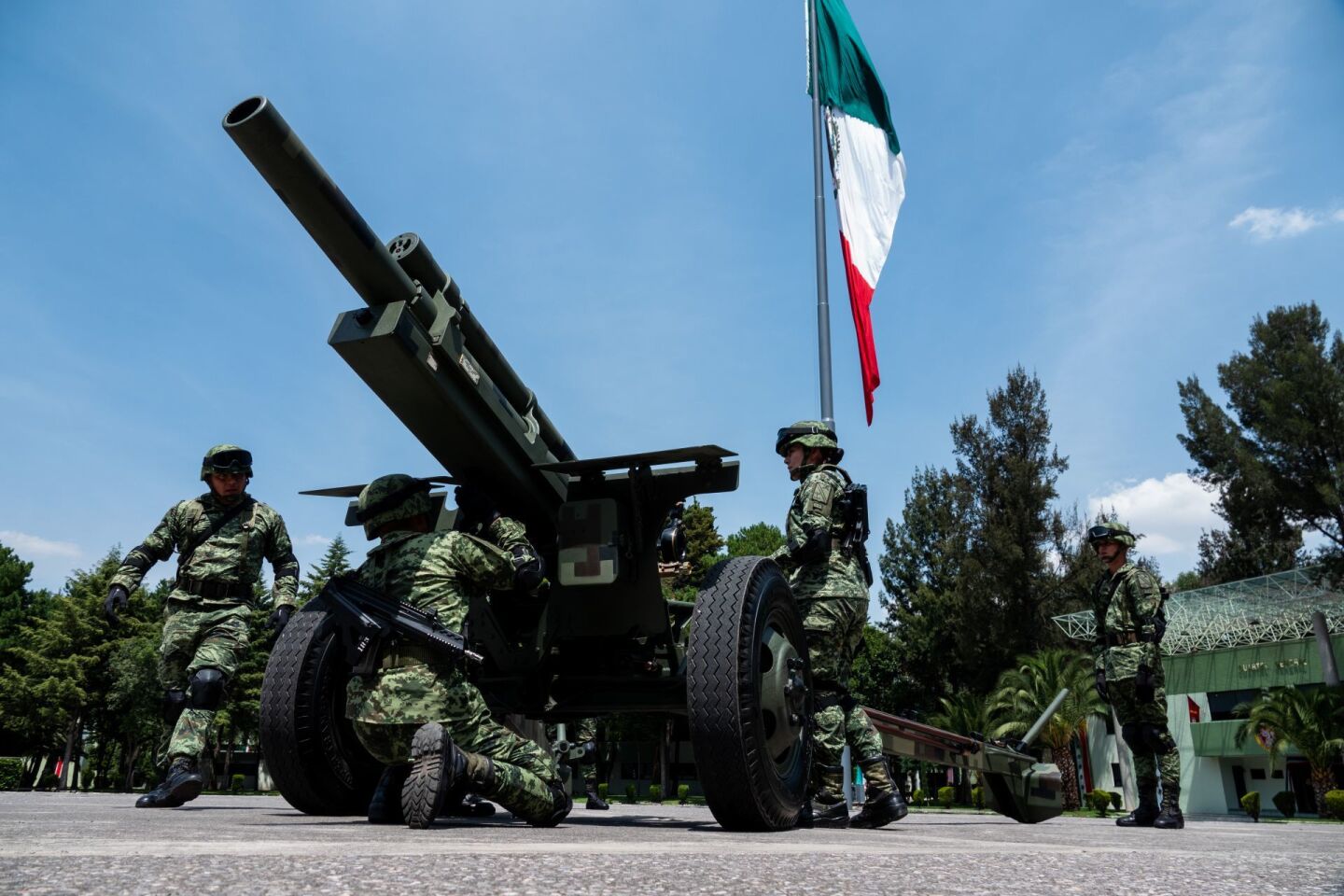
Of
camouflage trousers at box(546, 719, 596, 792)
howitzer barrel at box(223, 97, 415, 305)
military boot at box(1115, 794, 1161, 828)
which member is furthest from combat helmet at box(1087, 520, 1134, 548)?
howitzer barrel at box(223, 97, 415, 305)

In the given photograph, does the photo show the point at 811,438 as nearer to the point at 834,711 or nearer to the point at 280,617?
the point at 834,711

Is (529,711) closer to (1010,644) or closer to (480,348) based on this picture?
(480,348)

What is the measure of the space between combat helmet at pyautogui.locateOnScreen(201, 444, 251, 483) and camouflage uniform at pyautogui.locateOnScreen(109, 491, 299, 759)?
18 centimetres

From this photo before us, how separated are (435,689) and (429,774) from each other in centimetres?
51

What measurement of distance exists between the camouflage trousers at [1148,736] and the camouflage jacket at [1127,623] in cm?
10

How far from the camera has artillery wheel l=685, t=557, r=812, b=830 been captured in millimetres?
3744

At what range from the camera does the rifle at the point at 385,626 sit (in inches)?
153

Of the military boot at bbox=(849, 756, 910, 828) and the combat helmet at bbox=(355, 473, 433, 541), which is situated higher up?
the combat helmet at bbox=(355, 473, 433, 541)

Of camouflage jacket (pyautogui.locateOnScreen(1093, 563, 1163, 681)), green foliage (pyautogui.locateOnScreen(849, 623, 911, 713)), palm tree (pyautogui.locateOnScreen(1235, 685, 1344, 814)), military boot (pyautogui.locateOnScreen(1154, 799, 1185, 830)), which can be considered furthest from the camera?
green foliage (pyautogui.locateOnScreen(849, 623, 911, 713))

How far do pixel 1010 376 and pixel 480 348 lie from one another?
37255mm

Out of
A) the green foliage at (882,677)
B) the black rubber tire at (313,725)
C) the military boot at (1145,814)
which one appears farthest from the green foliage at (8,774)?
the green foliage at (882,677)

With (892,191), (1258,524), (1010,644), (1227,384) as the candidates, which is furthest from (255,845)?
(1227,384)

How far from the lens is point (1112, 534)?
6883mm

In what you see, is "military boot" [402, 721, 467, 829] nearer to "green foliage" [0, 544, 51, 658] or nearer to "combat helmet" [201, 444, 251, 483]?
"combat helmet" [201, 444, 251, 483]
